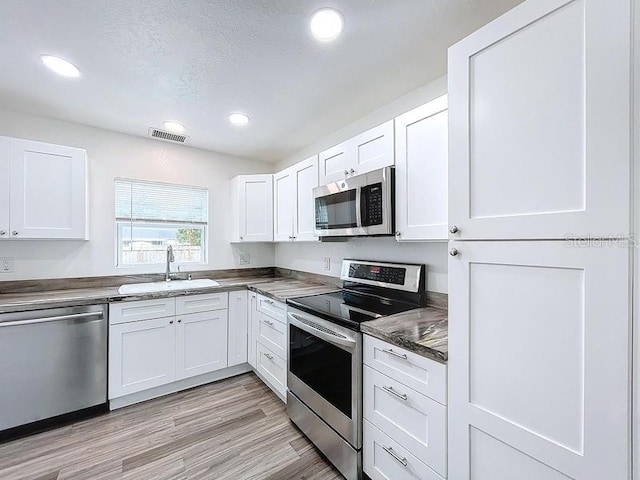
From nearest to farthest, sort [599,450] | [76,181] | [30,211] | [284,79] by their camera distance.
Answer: [599,450], [284,79], [30,211], [76,181]

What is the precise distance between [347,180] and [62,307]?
2.31m

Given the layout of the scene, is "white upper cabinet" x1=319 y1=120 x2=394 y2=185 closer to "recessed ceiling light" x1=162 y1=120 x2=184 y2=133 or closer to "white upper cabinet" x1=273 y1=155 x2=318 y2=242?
"white upper cabinet" x1=273 y1=155 x2=318 y2=242

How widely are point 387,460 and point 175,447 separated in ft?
4.69

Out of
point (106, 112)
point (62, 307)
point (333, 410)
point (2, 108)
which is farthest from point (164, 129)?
point (333, 410)

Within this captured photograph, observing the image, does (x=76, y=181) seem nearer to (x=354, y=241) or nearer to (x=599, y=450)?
(x=354, y=241)

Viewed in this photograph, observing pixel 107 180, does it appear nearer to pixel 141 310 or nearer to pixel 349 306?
pixel 141 310

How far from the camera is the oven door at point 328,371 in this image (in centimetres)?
156

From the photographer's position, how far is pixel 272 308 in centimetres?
248

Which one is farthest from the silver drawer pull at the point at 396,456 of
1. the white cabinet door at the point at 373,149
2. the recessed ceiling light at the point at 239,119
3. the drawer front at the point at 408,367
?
the recessed ceiling light at the point at 239,119

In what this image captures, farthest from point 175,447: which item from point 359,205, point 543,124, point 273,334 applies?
point 543,124

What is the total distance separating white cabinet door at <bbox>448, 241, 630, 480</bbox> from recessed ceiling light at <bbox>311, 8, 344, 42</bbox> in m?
1.23

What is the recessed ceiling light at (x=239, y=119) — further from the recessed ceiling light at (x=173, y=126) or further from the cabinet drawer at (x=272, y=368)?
the cabinet drawer at (x=272, y=368)

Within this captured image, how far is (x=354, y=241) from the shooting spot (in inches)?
101

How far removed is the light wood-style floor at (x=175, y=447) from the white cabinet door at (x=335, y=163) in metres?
1.94
